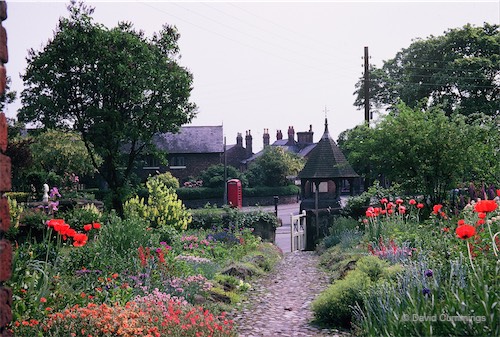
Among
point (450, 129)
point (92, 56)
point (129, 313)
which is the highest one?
point (92, 56)

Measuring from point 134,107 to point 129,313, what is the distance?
659 inches

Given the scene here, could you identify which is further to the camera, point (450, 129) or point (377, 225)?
point (450, 129)

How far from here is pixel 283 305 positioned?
9398 millimetres

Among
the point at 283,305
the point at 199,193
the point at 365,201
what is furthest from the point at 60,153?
the point at 283,305

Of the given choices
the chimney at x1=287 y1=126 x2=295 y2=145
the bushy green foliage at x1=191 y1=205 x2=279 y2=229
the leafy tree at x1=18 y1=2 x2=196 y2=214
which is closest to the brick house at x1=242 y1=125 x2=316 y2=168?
the chimney at x1=287 y1=126 x2=295 y2=145

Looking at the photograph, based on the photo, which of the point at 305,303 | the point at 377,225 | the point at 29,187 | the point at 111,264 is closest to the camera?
the point at 111,264

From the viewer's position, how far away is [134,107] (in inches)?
854

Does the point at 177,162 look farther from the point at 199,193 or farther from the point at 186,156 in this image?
the point at 199,193

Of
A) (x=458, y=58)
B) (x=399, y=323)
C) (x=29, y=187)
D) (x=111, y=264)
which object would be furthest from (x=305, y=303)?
(x=458, y=58)

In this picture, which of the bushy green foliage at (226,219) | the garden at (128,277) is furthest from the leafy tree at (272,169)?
the garden at (128,277)

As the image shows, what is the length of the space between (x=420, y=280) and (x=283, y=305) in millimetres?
3754

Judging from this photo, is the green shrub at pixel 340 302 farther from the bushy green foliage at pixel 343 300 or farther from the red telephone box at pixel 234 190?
the red telephone box at pixel 234 190

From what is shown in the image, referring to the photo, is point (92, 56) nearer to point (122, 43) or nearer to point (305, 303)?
point (122, 43)

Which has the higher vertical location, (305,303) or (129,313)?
(129,313)
